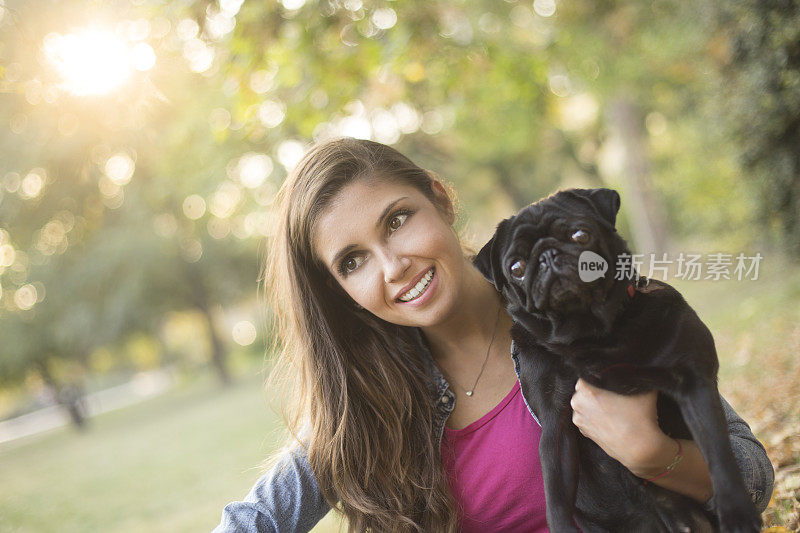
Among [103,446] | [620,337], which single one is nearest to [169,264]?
[103,446]

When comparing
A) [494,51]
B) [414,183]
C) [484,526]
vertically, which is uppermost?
[494,51]

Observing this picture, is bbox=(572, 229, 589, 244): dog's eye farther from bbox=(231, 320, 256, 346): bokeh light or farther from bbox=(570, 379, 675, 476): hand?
bbox=(231, 320, 256, 346): bokeh light

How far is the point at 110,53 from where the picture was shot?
4.53 metres

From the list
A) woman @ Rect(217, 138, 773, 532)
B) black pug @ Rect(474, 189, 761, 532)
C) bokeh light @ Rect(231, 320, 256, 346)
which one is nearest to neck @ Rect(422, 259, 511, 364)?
woman @ Rect(217, 138, 773, 532)

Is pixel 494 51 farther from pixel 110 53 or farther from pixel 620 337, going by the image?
pixel 620 337

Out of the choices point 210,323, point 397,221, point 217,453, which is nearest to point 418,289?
point 397,221

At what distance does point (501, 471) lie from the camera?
8.04 feet


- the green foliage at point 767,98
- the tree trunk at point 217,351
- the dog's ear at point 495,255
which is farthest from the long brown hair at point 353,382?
the tree trunk at point 217,351

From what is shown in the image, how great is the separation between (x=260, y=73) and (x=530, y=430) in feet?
15.4

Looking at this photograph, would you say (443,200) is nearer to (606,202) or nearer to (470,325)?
(470,325)

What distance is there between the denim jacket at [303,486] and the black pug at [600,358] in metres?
0.17

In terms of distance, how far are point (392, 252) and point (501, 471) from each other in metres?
1.01

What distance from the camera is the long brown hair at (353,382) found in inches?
102

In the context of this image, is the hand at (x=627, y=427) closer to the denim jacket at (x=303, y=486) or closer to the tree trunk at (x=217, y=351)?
the denim jacket at (x=303, y=486)
